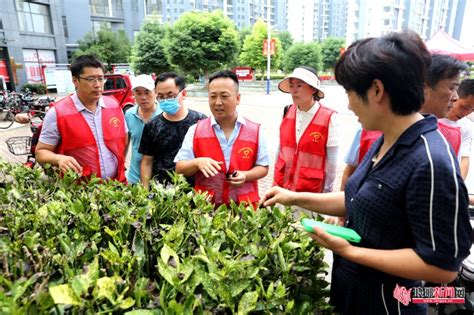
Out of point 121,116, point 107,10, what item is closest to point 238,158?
point 121,116

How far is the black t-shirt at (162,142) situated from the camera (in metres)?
3.04

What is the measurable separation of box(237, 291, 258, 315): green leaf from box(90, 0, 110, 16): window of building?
40.9 metres

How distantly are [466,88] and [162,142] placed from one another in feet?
7.98

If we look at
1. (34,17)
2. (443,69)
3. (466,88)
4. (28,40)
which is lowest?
(466,88)

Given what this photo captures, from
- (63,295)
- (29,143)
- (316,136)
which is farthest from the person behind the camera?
(29,143)

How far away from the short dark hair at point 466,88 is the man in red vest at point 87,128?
275 cm

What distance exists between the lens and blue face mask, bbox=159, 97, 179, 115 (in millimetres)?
3102

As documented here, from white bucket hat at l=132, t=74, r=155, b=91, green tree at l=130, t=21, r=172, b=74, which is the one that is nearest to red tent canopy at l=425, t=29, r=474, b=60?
white bucket hat at l=132, t=74, r=155, b=91

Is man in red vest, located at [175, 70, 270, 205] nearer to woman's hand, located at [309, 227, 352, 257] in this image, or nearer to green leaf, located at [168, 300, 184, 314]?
woman's hand, located at [309, 227, 352, 257]

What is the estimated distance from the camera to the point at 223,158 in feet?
8.29

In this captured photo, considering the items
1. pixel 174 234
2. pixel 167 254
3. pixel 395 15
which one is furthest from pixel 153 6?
pixel 167 254

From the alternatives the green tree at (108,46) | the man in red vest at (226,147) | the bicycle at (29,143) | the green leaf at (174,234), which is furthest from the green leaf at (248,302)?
the green tree at (108,46)

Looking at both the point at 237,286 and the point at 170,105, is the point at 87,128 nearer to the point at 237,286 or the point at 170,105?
the point at 170,105

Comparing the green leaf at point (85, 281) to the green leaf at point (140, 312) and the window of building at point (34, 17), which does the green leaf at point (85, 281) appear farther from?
the window of building at point (34, 17)
